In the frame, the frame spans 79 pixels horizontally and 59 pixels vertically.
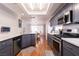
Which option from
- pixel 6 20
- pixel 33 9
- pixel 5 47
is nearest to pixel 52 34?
pixel 33 9

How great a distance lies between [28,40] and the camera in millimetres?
6090

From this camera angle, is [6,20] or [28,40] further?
[28,40]

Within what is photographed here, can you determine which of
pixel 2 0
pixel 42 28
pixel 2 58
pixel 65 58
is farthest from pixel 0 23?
pixel 42 28

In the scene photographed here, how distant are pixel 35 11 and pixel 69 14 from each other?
349cm

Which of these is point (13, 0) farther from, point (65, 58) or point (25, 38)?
point (25, 38)

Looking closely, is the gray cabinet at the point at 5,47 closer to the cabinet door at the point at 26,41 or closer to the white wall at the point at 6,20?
the white wall at the point at 6,20

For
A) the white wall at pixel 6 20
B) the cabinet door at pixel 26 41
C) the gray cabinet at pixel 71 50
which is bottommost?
the cabinet door at pixel 26 41

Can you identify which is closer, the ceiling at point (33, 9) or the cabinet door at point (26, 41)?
the ceiling at point (33, 9)

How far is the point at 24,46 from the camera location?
18.8 ft

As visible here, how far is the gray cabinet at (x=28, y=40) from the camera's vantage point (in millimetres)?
5630

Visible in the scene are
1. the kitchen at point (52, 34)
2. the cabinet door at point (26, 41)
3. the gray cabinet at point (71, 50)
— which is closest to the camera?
the gray cabinet at point (71, 50)

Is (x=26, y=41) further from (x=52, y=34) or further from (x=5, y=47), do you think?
(x=5, y=47)

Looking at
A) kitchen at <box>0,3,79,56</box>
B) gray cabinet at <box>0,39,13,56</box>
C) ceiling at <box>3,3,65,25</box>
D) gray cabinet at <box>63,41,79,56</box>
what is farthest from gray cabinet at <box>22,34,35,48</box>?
gray cabinet at <box>63,41,79,56</box>

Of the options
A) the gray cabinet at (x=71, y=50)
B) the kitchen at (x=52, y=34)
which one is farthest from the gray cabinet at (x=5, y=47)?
the gray cabinet at (x=71, y=50)
